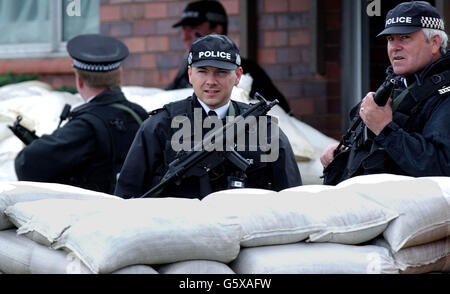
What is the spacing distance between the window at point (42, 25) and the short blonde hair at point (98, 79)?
2.91m

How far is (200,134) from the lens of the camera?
13.5 ft

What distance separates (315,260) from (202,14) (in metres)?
3.95

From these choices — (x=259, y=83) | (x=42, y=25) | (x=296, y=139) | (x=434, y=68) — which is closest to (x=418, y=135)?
(x=434, y=68)

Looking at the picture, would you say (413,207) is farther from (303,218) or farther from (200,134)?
(200,134)

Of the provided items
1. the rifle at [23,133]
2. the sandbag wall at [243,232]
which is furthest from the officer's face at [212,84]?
the rifle at [23,133]

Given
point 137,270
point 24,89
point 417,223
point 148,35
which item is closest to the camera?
point 137,270

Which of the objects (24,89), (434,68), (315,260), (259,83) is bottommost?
(24,89)

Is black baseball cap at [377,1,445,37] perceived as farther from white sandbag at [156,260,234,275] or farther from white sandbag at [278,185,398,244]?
white sandbag at [156,260,234,275]

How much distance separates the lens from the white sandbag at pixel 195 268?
2971 mm

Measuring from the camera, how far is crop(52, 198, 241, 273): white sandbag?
2.88 meters

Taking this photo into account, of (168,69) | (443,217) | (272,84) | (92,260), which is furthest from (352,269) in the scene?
(168,69)

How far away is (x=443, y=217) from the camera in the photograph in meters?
3.30

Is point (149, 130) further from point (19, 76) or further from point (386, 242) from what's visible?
point (19, 76)

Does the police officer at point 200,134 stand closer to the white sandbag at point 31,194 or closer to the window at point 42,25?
the white sandbag at point 31,194
